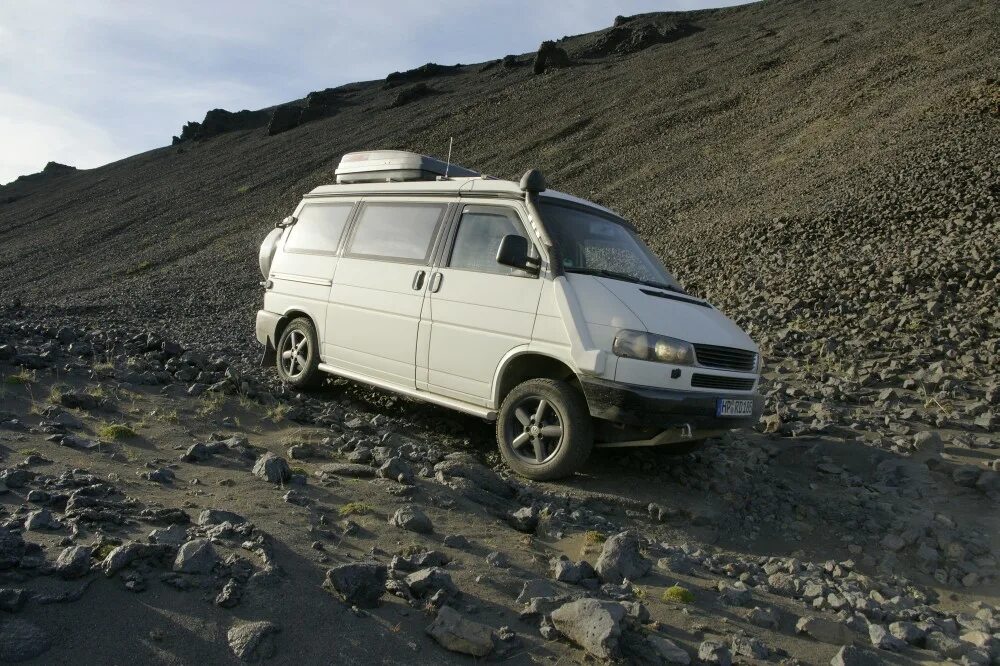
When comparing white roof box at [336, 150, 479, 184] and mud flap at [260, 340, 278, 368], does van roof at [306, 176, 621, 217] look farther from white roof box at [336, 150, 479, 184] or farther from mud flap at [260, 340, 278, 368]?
mud flap at [260, 340, 278, 368]

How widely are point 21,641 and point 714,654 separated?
2.85 metres

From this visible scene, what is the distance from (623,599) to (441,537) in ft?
3.81

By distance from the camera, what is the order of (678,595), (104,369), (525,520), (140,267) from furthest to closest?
(140,267)
(104,369)
(525,520)
(678,595)

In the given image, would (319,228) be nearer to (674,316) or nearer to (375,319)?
(375,319)

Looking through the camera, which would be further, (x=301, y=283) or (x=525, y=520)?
(x=301, y=283)

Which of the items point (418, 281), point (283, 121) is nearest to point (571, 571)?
point (418, 281)

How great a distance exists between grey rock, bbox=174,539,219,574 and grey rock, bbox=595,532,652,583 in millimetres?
2044

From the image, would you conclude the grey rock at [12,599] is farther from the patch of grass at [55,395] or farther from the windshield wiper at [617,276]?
the windshield wiper at [617,276]

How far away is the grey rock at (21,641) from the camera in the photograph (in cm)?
286

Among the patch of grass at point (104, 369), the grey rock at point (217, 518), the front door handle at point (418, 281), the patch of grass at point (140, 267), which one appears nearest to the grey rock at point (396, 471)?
the grey rock at point (217, 518)

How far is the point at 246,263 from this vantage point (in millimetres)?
25703

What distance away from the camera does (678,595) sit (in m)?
4.05

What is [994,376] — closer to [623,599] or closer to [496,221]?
[496,221]

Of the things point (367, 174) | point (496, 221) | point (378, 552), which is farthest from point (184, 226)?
point (378, 552)
